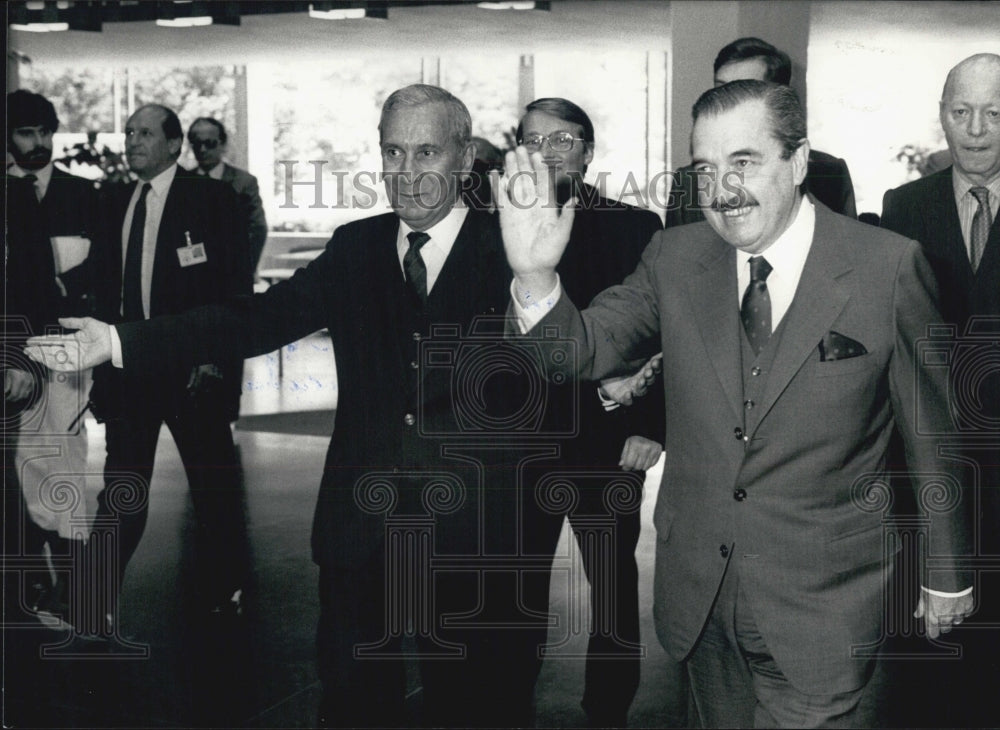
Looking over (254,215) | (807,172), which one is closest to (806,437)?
(807,172)

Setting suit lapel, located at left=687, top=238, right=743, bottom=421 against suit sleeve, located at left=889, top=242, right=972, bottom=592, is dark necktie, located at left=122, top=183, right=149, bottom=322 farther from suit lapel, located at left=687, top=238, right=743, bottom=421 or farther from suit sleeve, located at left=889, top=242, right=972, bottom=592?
suit sleeve, located at left=889, top=242, right=972, bottom=592

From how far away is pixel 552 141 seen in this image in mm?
2920

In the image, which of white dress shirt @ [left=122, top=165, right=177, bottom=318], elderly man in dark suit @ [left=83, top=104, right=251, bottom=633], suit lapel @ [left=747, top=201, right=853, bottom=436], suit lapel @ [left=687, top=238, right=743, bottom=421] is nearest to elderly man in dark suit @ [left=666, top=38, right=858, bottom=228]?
suit lapel @ [left=687, top=238, right=743, bottom=421]

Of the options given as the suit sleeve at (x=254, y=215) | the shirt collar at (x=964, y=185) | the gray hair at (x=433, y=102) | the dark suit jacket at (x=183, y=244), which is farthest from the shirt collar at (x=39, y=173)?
the shirt collar at (x=964, y=185)

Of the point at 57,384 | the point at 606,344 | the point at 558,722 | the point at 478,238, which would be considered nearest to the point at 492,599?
the point at 558,722

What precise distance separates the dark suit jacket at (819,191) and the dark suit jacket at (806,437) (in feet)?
2.90

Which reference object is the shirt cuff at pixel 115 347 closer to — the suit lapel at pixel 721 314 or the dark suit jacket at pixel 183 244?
the dark suit jacket at pixel 183 244

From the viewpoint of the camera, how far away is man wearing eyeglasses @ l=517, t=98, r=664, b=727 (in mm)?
2920

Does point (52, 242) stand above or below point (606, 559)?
above

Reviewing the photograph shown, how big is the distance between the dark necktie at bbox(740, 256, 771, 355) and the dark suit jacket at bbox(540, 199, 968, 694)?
3 centimetres

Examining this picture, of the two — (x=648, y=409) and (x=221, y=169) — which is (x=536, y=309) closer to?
(x=648, y=409)

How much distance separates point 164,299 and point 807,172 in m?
1.82

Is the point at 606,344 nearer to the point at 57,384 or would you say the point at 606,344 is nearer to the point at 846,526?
the point at 846,526

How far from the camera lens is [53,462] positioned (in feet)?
11.6
